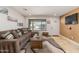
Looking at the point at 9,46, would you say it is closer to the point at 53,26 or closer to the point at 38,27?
the point at 38,27

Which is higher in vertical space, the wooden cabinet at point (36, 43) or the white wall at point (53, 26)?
the white wall at point (53, 26)

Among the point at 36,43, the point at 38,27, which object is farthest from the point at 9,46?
the point at 38,27

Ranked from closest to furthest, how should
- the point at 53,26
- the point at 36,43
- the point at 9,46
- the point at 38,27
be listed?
the point at 9,46 < the point at 36,43 < the point at 38,27 < the point at 53,26

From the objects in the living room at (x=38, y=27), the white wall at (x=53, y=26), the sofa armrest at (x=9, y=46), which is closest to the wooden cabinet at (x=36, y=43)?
the living room at (x=38, y=27)

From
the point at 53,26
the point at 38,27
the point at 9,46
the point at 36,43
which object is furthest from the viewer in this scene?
the point at 53,26

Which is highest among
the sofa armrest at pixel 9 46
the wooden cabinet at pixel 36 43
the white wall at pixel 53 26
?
the white wall at pixel 53 26

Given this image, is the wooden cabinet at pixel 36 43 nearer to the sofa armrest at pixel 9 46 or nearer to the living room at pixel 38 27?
the living room at pixel 38 27

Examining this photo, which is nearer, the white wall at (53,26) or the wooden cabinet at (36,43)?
the wooden cabinet at (36,43)

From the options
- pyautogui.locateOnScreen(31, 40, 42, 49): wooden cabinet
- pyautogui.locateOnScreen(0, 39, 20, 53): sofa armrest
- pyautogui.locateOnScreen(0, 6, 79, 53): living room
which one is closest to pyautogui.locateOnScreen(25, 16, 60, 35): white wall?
pyautogui.locateOnScreen(0, 6, 79, 53): living room

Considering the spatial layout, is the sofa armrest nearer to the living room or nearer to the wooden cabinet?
the living room

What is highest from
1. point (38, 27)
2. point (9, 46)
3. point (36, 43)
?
point (38, 27)

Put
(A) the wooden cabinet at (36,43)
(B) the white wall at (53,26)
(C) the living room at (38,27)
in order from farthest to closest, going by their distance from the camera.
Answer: (B) the white wall at (53,26), (A) the wooden cabinet at (36,43), (C) the living room at (38,27)
